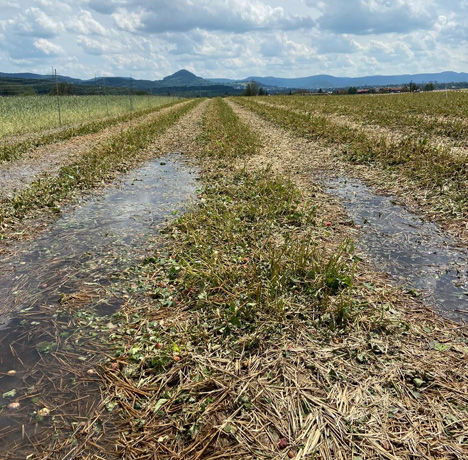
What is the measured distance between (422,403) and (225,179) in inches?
319

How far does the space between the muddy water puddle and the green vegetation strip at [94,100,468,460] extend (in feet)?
1.73

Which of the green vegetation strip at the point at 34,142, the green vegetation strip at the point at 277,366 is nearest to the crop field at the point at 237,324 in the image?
the green vegetation strip at the point at 277,366

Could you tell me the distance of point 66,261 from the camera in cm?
532

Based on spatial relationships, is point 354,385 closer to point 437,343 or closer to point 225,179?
point 437,343

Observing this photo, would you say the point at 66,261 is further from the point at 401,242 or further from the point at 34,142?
the point at 34,142

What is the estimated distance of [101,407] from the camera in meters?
2.84

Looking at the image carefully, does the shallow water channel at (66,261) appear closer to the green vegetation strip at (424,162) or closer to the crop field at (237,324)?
the crop field at (237,324)

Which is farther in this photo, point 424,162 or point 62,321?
point 424,162

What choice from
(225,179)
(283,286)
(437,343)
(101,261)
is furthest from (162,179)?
(437,343)

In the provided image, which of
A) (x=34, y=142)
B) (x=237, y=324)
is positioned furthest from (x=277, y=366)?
(x=34, y=142)

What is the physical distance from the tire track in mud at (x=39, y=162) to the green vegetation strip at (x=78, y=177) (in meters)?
0.52

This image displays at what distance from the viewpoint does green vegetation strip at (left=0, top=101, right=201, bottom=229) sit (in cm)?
767

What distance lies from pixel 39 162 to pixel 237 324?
11920mm

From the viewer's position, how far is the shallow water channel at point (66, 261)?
3181mm
